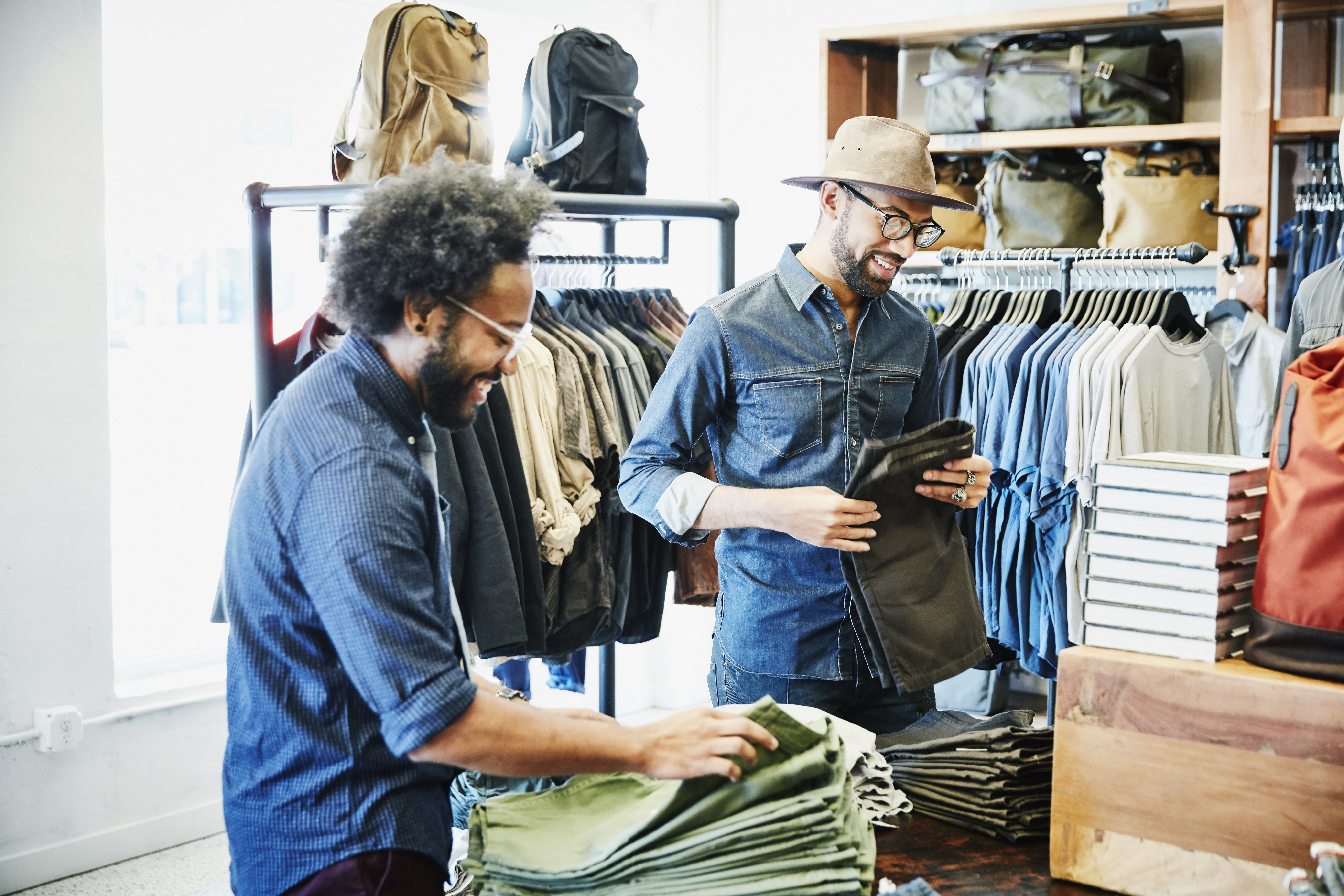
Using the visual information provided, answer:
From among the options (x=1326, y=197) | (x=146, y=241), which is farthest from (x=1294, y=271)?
(x=146, y=241)

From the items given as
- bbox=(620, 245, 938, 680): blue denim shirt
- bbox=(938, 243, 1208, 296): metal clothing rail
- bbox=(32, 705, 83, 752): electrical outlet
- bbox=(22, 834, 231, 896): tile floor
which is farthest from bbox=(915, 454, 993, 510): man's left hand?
bbox=(32, 705, 83, 752): electrical outlet

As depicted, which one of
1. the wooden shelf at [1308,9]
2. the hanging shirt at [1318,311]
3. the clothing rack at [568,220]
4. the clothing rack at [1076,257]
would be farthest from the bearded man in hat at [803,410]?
the wooden shelf at [1308,9]

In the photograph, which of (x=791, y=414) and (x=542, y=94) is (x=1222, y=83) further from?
(x=791, y=414)

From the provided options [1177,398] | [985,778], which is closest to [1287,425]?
[985,778]

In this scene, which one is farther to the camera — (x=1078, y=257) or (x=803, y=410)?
(x=1078, y=257)

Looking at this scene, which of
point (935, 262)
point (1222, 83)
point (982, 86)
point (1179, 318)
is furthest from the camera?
point (935, 262)

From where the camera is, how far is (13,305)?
314 cm

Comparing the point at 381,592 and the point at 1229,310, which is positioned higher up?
the point at 1229,310

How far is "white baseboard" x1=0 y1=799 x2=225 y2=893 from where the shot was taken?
10.6ft

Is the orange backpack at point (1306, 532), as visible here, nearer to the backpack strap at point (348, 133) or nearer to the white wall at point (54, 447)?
the backpack strap at point (348, 133)

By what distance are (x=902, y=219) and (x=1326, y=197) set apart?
2313 mm

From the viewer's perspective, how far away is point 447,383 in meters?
1.35

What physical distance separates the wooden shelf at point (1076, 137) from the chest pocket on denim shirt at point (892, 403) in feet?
5.86

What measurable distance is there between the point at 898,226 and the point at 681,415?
508 mm
